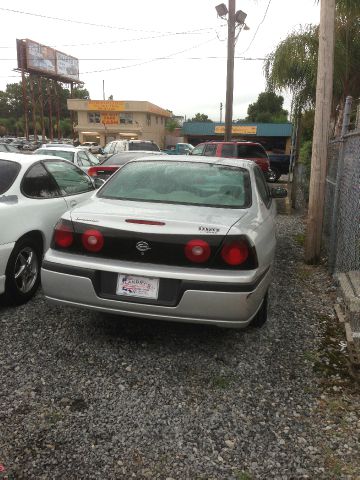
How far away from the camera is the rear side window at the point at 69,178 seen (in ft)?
16.2

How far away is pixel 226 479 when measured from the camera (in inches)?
84.0

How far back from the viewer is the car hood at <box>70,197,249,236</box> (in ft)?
9.86

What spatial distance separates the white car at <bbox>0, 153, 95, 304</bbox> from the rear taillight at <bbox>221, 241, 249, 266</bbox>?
6.46ft

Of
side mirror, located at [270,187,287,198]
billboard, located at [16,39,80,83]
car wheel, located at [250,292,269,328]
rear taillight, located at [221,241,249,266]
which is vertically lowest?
car wheel, located at [250,292,269,328]

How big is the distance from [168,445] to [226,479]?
37 centimetres

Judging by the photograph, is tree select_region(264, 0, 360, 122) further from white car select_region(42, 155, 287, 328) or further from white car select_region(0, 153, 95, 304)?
white car select_region(42, 155, 287, 328)

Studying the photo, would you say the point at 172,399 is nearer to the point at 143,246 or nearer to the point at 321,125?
the point at 143,246

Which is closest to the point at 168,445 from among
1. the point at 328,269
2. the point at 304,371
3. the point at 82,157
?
the point at 304,371

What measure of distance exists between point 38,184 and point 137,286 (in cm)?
210

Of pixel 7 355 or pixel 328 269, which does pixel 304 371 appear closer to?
pixel 7 355

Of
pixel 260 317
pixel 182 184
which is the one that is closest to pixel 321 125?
pixel 182 184

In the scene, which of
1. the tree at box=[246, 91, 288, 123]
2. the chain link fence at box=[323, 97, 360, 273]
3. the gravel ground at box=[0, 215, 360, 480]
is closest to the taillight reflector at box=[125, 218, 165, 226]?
the gravel ground at box=[0, 215, 360, 480]

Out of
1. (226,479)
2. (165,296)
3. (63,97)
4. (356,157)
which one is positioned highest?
(63,97)

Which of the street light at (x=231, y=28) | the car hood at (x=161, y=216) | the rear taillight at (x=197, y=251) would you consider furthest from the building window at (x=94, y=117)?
the rear taillight at (x=197, y=251)
